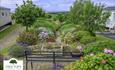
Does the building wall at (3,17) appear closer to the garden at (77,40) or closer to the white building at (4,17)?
the white building at (4,17)

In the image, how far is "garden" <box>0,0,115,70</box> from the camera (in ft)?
21.9

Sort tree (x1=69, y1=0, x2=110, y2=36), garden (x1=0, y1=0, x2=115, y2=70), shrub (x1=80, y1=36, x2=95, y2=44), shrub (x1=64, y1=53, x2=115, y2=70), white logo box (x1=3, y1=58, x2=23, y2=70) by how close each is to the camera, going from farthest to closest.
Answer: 1. tree (x1=69, y1=0, x2=110, y2=36)
2. shrub (x1=80, y1=36, x2=95, y2=44)
3. garden (x1=0, y1=0, x2=115, y2=70)
4. shrub (x1=64, y1=53, x2=115, y2=70)
5. white logo box (x1=3, y1=58, x2=23, y2=70)

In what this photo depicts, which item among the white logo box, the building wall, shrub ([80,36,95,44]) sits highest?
the white logo box

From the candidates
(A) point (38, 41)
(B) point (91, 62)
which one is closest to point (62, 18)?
(A) point (38, 41)

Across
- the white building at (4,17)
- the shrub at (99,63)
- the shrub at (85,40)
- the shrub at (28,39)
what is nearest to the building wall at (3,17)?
the white building at (4,17)

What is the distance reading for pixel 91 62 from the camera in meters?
6.54

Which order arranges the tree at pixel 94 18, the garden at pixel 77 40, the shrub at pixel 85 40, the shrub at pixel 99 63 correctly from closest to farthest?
the shrub at pixel 99 63 → the garden at pixel 77 40 → the shrub at pixel 85 40 → the tree at pixel 94 18

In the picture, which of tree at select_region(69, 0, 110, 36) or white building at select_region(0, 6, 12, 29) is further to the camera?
white building at select_region(0, 6, 12, 29)

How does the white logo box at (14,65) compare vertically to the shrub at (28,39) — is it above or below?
above

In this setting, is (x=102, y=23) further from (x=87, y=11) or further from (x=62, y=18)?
(x=62, y=18)

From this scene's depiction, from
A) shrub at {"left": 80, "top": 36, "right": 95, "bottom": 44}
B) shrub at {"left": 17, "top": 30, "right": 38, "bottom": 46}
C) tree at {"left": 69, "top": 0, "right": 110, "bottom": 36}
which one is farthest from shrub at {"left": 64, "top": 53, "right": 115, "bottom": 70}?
tree at {"left": 69, "top": 0, "right": 110, "bottom": 36}

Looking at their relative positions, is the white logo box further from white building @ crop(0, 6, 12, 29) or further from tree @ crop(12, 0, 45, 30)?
white building @ crop(0, 6, 12, 29)

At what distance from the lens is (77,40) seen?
1998 cm

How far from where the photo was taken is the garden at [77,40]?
6671mm
